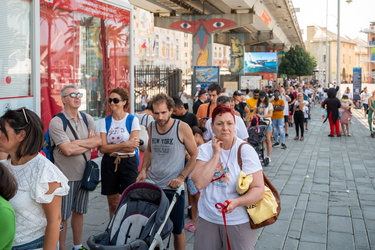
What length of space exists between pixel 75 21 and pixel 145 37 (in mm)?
68981

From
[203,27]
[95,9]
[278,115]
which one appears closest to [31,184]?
[95,9]

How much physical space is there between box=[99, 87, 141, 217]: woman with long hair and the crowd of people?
0.04 ft

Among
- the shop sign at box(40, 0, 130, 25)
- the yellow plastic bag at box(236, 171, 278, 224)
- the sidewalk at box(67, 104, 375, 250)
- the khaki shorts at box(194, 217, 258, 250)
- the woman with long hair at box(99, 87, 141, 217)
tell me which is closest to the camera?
the yellow plastic bag at box(236, 171, 278, 224)

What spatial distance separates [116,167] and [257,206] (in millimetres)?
2157

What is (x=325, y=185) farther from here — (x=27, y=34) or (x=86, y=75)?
(x=27, y=34)

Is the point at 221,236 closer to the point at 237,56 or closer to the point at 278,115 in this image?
the point at 278,115

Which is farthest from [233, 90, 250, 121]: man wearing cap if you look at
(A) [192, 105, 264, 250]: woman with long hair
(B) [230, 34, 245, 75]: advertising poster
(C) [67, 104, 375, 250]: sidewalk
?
(B) [230, 34, 245, 75]: advertising poster

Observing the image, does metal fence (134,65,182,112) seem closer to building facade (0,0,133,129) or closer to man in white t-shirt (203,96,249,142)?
building facade (0,0,133,129)

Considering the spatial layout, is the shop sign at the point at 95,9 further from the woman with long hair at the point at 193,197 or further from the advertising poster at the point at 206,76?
the advertising poster at the point at 206,76

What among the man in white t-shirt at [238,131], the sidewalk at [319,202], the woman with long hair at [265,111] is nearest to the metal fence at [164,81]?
the sidewalk at [319,202]

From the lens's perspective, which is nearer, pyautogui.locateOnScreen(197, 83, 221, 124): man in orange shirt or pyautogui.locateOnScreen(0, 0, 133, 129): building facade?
pyautogui.locateOnScreen(0, 0, 133, 129): building facade

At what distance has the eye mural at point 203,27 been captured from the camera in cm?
2914

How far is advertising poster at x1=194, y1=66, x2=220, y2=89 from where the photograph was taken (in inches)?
879

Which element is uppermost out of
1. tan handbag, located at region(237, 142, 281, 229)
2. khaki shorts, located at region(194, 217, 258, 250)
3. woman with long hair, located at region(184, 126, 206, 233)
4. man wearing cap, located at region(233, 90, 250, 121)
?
man wearing cap, located at region(233, 90, 250, 121)
